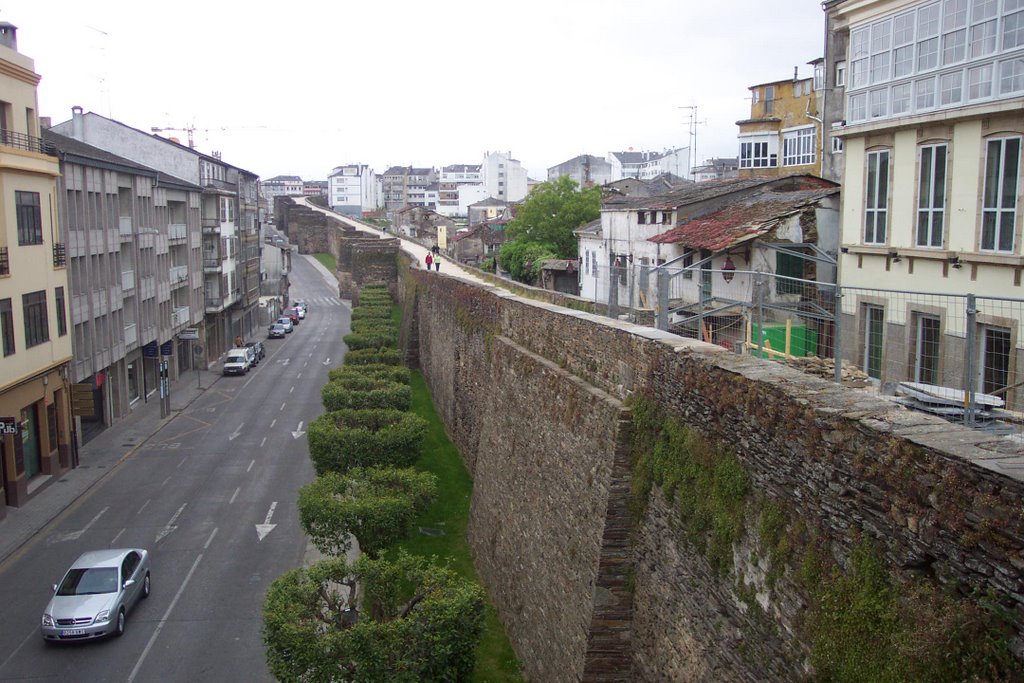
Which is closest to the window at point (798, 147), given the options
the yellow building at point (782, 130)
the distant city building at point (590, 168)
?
the yellow building at point (782, 130)

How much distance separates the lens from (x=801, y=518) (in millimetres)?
6812

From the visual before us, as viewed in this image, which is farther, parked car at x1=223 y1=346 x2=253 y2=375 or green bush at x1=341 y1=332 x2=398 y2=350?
parked car at x1=223 y1=346 x2=253 y2=375

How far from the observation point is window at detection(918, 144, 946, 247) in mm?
15336

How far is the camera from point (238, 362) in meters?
47.4

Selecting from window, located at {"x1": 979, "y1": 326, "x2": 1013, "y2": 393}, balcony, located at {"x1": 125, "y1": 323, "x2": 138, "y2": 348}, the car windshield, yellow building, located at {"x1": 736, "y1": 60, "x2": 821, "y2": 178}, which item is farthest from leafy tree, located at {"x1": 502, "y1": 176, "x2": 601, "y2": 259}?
window, located at {"x1": 979, "y1": 326, "x2": 1013, "y2": 393}

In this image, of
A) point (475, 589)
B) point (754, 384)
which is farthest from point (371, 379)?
point (754, 384)

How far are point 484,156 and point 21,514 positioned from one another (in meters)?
142

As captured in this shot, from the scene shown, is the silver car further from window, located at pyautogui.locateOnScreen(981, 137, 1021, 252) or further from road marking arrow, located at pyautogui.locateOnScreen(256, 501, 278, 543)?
window, located at pyautogui.locateOnScreen(981, 137, 1021, 252)

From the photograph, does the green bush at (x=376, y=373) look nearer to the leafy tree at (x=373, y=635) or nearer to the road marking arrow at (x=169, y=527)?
the road marking arrow at (x=169, y=527)

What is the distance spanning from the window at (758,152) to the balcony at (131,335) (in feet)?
101

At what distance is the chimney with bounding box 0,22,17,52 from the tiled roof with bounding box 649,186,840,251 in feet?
69.0

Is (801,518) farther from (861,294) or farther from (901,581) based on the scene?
(861,294)

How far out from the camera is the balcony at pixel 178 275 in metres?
43.6

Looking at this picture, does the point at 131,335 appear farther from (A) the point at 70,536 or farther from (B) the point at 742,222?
(B) the point at 742,222
